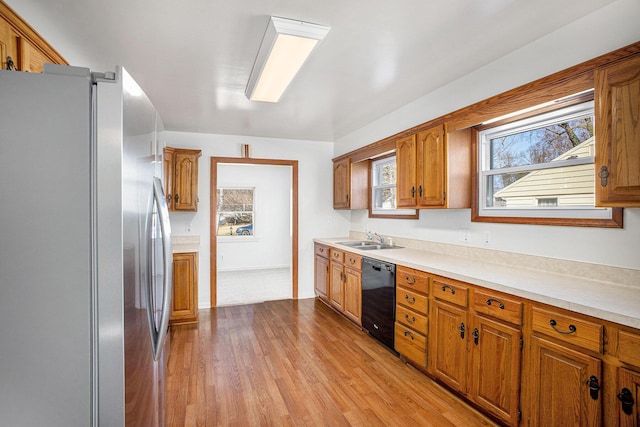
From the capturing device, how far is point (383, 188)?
449 cm

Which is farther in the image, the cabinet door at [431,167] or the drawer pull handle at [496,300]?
the cabinet door at [431,167]

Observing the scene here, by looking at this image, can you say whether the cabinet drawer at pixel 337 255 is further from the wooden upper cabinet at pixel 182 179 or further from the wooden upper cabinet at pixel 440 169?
the wooden upper cabinet at pixel 182 179

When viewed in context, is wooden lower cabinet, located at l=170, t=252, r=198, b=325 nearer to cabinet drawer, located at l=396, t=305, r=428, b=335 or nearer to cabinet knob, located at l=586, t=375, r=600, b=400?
cabinet drawer, located at l=396, t=305, r=428, b=335

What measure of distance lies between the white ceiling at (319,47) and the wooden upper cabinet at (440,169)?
1.68ft

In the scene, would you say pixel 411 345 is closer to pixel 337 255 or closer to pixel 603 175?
pixel 337 255

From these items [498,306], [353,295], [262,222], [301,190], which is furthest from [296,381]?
[262,222]

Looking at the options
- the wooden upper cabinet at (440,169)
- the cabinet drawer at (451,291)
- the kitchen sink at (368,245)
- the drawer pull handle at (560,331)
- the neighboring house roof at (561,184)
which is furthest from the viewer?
the kitchen sink at (368,245)

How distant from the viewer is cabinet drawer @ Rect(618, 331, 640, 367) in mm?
1386

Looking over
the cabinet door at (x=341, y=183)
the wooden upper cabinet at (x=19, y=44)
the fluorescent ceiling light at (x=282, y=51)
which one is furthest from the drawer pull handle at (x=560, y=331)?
the cabinet door at (x=341, y=183)

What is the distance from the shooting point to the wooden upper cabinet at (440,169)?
2883 millimetres

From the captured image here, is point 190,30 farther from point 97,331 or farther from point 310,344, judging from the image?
point 310,344

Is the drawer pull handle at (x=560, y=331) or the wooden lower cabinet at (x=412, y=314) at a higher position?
the drawer pull handle at (x=560, y=331)

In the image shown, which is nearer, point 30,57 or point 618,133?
point 618,133

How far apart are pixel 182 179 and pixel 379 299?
297 cm
